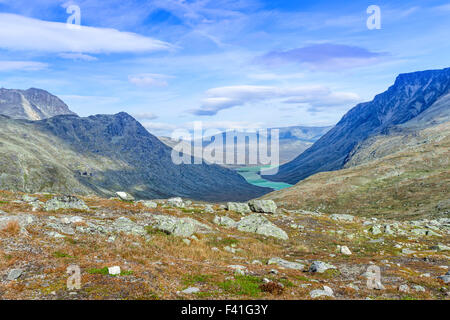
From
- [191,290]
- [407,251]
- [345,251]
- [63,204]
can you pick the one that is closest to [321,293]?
[191,290]

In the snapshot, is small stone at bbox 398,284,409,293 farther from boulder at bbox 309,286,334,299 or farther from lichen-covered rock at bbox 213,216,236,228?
lichen-covered rock at bbox 213,216,236,228

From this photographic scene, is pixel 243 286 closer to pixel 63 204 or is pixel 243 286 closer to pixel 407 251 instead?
pixel 407 251

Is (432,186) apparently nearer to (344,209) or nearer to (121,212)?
(344,209)

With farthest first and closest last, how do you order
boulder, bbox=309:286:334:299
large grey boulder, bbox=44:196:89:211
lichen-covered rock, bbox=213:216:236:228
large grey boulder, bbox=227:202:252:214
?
large grey boulder, bbox=227:202:252:214 < lichen-covered rock, bbox=213:216:236:228 < large grey boulder, bbox=44:196:89:211 < boulder, bbox=309:286:334:299

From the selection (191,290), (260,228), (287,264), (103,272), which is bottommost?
(287,264)

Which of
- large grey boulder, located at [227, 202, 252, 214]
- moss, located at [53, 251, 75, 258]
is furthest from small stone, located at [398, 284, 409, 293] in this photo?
large grey boulder, located at [227, 202, 252, 214]

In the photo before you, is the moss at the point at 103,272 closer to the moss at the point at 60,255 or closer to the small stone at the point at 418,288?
the moss at the point at 60,255
